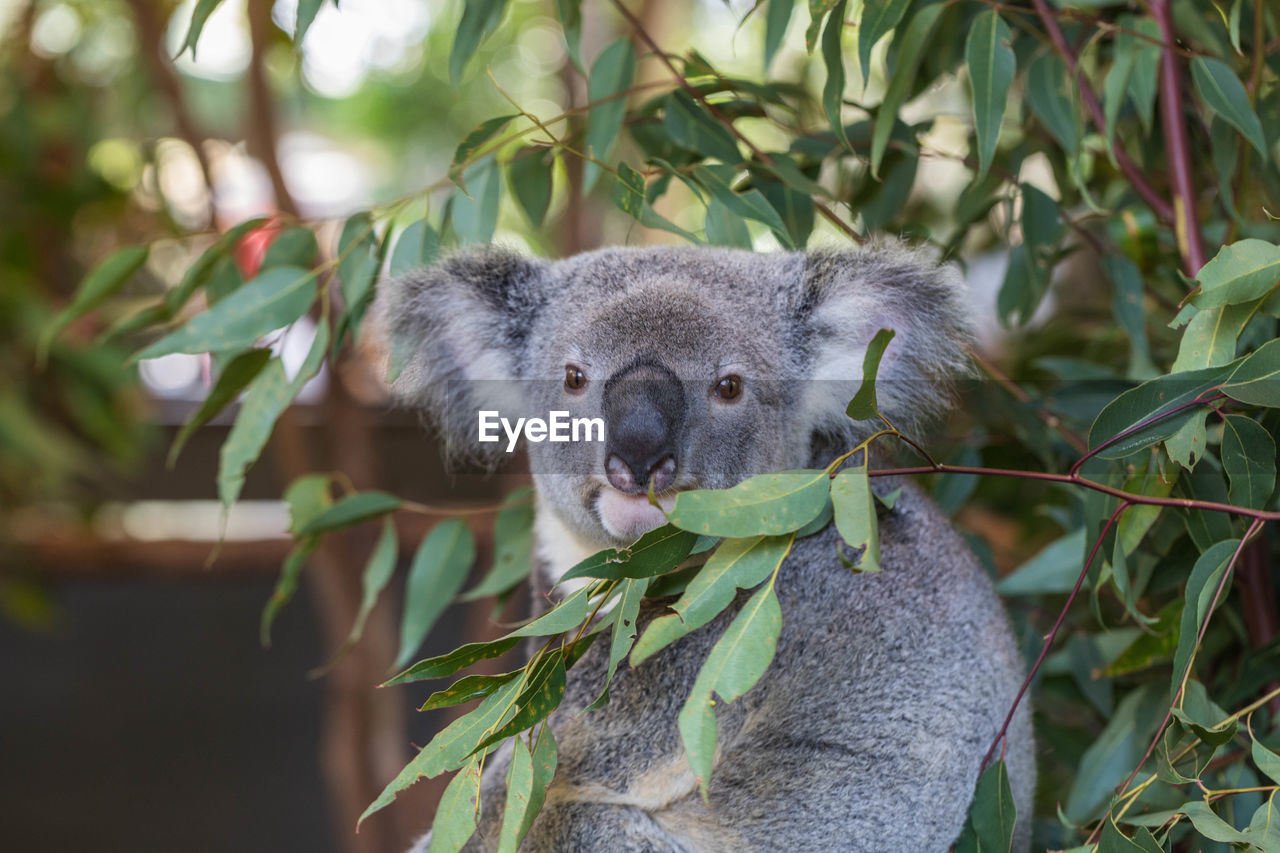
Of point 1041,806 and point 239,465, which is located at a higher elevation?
point 239,465

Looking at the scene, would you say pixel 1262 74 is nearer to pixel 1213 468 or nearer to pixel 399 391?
pixel 1213 468

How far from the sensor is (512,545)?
69.1 inches

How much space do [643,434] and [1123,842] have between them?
645 mm

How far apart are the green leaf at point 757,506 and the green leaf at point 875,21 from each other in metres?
0.58

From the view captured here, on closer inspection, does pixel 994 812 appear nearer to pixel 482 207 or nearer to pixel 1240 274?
pixel 1240 274

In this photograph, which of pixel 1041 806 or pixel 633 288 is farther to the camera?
pixel 1041 806

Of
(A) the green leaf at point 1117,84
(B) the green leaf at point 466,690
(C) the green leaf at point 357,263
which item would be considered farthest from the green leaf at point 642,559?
(A) the green leaf at point 1117,84

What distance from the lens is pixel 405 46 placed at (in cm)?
624

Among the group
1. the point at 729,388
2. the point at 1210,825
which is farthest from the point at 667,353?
the point at 1210,825

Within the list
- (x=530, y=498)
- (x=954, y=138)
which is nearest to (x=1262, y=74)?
(x=530, y=498)

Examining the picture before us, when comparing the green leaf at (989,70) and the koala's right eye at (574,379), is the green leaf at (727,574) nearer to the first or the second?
the koala's right eye at (574,379)

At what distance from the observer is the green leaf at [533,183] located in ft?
5.77

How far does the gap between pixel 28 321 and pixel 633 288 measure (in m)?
2.76

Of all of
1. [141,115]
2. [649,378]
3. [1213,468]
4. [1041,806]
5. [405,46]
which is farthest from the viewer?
[405,46]
